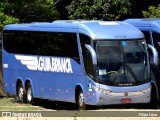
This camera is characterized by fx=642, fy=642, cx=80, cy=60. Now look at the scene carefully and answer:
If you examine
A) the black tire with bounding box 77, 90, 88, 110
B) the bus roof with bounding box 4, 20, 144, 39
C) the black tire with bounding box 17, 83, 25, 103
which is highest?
the bus roof with bounding box 4, 20, 144, 39

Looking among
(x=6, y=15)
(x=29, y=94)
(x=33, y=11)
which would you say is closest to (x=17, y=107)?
(x=29, y=94)

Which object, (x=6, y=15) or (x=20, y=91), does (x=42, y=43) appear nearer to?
(x=20, y=91)

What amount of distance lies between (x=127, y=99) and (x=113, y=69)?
111 centimetres

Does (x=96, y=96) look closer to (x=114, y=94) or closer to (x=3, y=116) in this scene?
(x=114, y=94)

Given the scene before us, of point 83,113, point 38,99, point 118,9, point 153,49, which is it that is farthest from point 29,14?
point 83,113

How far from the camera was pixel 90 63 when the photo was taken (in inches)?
837

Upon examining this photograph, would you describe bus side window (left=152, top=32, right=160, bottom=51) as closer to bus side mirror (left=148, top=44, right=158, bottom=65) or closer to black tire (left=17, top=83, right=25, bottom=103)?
bus side mirror (left=148, top=44, right=158, bottom=65)

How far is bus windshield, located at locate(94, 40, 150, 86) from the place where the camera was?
833 inches

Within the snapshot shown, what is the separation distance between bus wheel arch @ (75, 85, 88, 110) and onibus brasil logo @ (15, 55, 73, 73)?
2.41 ft

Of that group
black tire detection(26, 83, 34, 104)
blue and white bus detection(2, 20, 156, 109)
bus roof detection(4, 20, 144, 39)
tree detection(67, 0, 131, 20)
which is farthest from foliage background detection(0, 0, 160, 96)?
bus roof detection(4, 20, 144, 39)

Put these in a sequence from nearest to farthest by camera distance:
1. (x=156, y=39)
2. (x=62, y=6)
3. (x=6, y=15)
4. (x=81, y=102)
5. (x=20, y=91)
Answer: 1. (x=81, y=102)
2. (x=156, y=39)
3. (x=20, y=91)
4. (x=6, y=15)
5. (x=62, y=6)

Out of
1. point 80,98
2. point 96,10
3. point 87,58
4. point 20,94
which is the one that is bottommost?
point 20,94

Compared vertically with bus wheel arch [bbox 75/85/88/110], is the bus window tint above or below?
above

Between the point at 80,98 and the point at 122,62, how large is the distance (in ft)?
6.75
